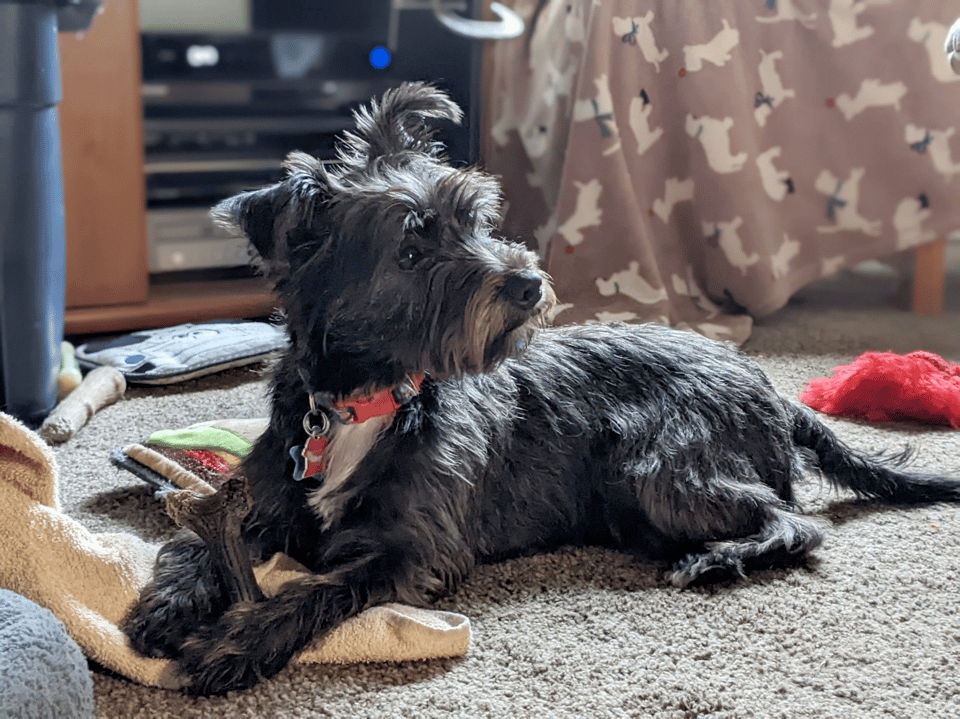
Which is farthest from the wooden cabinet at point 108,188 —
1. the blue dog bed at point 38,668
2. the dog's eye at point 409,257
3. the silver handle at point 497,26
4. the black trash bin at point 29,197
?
the blue dog bed at point 38,668

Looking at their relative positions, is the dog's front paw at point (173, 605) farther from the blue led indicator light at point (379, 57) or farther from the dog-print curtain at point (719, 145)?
the blue led indicator light at point (379, 57)

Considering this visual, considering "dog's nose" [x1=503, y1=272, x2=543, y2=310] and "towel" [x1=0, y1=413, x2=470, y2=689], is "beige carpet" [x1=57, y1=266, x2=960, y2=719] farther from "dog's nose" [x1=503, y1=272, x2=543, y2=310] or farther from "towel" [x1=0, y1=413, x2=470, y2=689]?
"dog's nose" [x1=503, y1=272, x2=543, y2=310]

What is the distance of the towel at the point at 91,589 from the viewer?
4.75 feet

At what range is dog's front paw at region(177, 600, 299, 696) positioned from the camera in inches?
55.2

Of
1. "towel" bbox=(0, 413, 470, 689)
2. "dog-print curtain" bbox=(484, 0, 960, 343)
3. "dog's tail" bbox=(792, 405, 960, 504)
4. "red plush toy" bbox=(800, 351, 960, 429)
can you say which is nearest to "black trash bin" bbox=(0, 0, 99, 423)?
"towel" bbox=(0, 413, 470, 689)

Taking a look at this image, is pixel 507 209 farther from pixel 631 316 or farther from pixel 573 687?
pixel 573 687

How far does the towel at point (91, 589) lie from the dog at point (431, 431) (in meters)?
0.03

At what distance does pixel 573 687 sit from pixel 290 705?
0.39 m

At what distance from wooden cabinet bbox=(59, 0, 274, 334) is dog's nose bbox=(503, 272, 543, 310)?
1665 millimetres

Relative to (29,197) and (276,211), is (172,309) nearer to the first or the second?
(29,197)

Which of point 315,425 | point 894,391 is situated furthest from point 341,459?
point 894,391

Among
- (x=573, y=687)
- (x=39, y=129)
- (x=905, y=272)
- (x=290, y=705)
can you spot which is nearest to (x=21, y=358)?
(x=39, y=129)

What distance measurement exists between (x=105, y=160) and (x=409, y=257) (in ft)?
6.22

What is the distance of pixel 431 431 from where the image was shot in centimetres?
166
